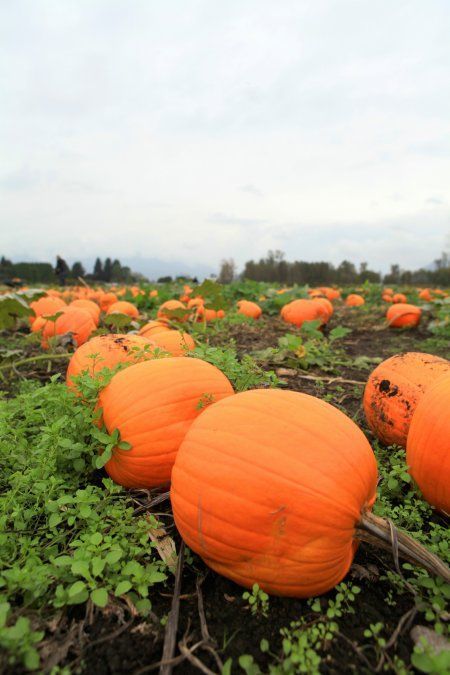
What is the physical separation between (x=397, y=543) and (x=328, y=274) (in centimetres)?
3235

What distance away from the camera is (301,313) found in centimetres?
814

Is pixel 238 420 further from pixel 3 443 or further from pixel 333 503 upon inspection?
pixel 3 443

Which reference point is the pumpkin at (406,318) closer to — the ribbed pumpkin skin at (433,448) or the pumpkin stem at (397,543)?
the ribbed pumpkin skin at (433,448)

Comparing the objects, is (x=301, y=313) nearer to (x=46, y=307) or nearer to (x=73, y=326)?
(x=73, y=326)

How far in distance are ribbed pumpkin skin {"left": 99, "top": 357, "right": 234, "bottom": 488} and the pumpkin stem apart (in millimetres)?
957

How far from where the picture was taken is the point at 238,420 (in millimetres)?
1753

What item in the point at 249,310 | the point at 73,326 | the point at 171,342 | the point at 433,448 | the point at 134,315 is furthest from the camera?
the point at 249,310

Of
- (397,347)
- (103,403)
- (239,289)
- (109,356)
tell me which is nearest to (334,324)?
(397,347)

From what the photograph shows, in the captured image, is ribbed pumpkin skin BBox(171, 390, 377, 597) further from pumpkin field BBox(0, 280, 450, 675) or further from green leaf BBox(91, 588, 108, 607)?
green leaf BBox(91, 588, 108, 607)

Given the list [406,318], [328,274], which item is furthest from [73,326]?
[328,274]

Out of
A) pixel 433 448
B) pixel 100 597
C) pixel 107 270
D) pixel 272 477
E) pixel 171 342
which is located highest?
pixel 107 270

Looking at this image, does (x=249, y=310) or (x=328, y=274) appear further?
(x=328, y=274)

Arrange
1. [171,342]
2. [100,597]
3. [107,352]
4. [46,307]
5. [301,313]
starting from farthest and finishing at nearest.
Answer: [301,313] → [46,307] → [171,342] → [107,352] → [100,597]

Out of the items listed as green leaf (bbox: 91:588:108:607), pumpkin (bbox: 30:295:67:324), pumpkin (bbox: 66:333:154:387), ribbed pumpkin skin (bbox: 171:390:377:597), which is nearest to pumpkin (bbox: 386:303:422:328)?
pumpkin (bbox: 30:295:67:324)
